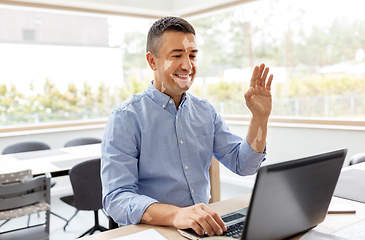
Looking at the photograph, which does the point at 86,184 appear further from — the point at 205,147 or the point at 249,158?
the point at 249,158

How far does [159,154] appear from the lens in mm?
1296

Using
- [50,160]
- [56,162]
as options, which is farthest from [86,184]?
[50,160]

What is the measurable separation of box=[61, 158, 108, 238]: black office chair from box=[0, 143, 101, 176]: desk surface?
0.42 feet

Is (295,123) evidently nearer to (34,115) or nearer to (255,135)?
(255,135)

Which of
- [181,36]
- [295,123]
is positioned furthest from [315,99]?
[181,36]

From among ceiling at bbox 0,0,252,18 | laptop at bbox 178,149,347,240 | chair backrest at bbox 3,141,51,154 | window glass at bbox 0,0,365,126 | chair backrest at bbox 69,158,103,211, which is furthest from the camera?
ceiling at bbox 0,0,252,18

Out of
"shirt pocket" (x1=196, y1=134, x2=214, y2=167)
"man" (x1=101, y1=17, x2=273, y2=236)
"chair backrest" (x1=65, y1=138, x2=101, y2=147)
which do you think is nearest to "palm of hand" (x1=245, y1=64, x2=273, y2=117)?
"man" (x1=101, y1=17, x2=273, y2=236)

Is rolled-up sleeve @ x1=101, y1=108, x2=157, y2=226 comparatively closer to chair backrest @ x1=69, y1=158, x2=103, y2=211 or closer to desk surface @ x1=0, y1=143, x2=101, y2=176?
chair backrest @ x1=69, y1=158, x2=103, y2=211

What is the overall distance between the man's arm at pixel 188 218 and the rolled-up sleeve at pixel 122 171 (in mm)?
33

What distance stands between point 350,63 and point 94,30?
3567mm

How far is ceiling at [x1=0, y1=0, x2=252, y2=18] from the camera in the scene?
431 cm

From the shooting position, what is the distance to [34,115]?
4.59 meters

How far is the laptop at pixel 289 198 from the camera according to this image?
29.6 inches

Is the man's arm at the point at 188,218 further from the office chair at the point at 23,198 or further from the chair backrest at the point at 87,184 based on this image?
the chair backrest at the point at 87,184
